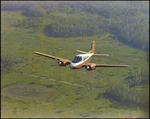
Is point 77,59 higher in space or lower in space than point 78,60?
higher

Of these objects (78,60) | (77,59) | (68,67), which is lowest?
(68,67)

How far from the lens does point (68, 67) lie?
123688 mm

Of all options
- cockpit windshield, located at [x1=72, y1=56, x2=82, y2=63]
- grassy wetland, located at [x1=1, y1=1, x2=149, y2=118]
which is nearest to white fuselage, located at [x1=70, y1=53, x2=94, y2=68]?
cockpit windshield, located at [x1=72, y1=56, x2=82, y2=63]

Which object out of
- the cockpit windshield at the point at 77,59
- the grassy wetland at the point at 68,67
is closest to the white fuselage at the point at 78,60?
the cockpit windshield at the point at 77,59

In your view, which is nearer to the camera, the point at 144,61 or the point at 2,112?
the point at 2,112

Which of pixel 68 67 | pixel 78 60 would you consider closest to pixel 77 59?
pixel 78 60

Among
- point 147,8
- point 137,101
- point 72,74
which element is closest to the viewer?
point 72,74

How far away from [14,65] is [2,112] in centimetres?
2625

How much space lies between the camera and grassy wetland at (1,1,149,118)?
119 meters

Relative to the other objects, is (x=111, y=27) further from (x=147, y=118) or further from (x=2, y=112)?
(x=2, y=112)

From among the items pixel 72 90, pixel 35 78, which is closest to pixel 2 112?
pixel 35 78

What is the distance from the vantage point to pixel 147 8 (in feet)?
536

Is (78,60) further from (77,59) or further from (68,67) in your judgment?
(68,67)

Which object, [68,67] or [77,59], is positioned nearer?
[77,59]
